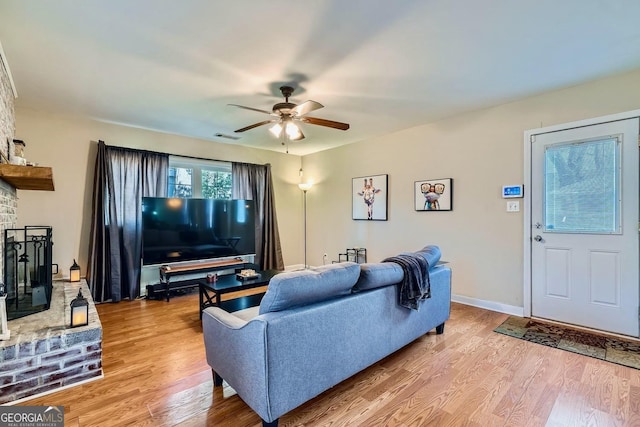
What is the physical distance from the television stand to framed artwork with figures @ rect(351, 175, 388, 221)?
2203 millimetres

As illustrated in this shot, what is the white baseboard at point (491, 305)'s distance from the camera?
343 centimetres

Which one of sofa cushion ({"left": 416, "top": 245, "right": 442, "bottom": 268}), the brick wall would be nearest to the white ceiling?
the brick wall

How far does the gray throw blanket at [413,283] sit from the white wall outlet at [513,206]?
1760 millimetres

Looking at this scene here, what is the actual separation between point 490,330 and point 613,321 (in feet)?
3.62

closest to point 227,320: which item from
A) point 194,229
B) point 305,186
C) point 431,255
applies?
point 431,255

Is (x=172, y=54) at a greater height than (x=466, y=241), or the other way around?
(x=172, y=54)

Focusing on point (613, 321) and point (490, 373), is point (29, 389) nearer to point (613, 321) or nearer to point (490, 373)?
point (490, 373)

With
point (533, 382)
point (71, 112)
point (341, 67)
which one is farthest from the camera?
point (71, 112)

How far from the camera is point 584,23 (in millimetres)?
2047

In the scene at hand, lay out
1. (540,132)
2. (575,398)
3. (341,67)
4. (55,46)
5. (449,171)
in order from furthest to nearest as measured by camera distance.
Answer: (449,171)
(540,132)
(341,67)
(55,46)
(575,398)

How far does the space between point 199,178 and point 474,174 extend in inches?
164

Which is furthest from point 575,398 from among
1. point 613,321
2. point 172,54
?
point 172,54

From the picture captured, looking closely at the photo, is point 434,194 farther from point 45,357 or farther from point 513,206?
point 45,357

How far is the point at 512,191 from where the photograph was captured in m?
3.43
